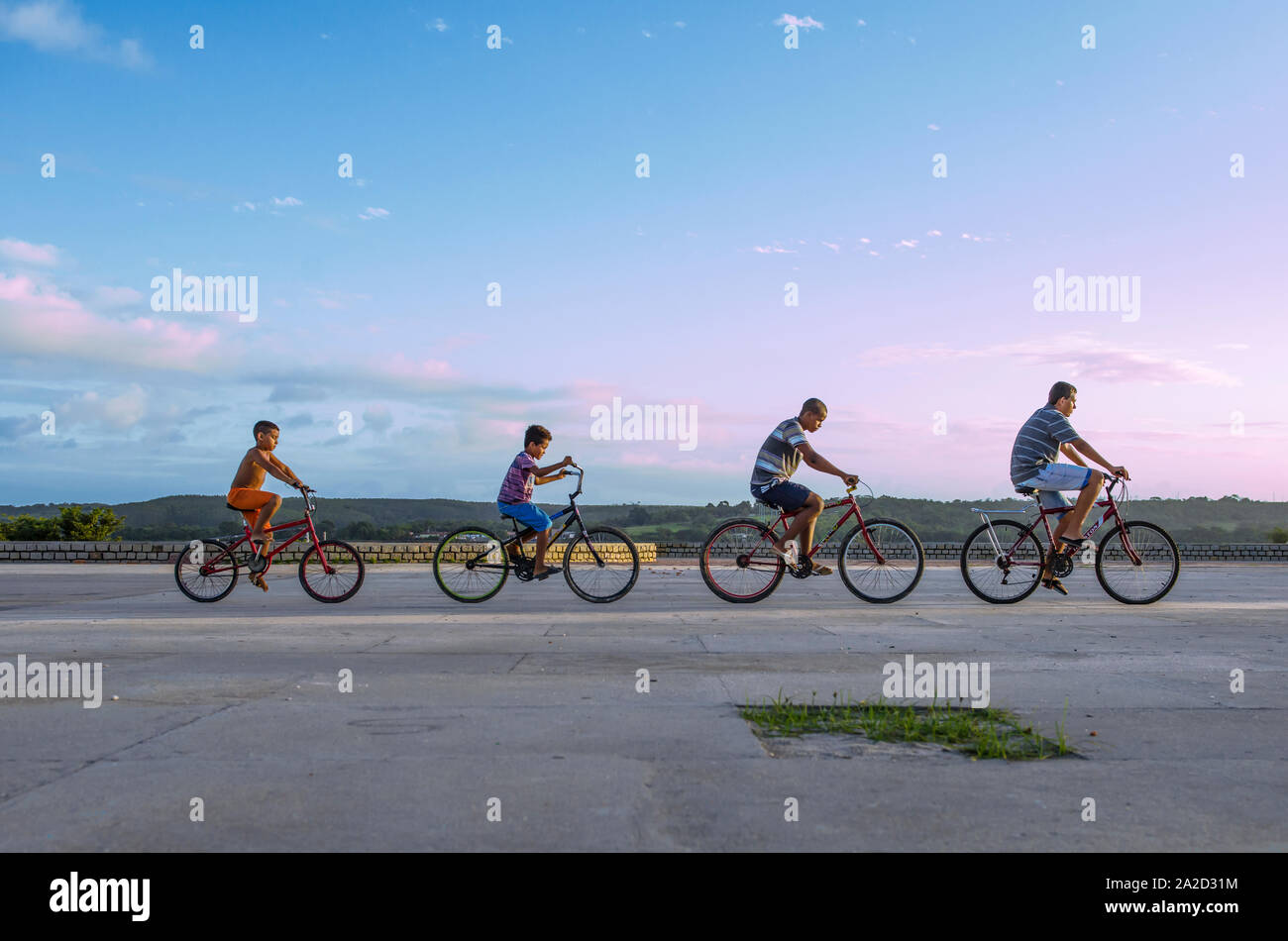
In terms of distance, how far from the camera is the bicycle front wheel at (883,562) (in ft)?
29.8

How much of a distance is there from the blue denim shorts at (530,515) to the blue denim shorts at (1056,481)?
15.6 ft

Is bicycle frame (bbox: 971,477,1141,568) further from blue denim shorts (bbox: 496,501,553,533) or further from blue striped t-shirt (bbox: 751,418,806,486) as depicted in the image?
blue denim shorts (bbox: 496,501,553,533)

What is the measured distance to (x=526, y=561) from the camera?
31.6 ft

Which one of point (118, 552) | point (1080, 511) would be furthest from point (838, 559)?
point (118, 552)

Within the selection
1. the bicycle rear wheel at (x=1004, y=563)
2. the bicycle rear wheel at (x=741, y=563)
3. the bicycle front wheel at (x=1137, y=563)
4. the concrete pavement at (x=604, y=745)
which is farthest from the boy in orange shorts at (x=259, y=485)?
the bicycle front wheel at (x=1137, y=563)

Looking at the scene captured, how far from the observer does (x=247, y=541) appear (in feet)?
32.8

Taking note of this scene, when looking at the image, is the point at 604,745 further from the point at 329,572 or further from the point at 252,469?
the point at 252,469

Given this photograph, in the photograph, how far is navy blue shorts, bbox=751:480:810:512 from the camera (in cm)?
903

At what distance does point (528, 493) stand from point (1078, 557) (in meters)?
5.44

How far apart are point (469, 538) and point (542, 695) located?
18.4 ft

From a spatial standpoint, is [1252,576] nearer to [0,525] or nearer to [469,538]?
[469,538]

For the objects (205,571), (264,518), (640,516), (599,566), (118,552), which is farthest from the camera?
(640,516)

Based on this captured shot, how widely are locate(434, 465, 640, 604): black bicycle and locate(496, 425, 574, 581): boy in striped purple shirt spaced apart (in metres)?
0.06
